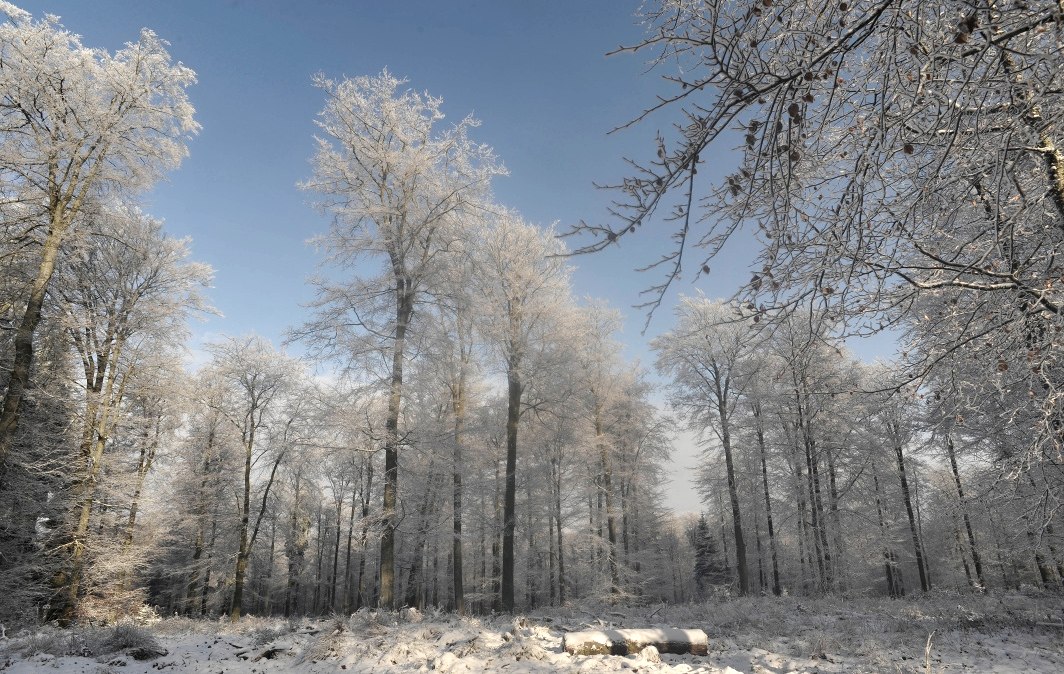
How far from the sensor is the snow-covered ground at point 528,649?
19.4 feet

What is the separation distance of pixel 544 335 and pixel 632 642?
938 cm

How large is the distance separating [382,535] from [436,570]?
870 inches

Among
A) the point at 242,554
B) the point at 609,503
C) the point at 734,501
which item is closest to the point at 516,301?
the point at 609,503

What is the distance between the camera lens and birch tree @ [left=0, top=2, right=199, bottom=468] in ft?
29.5

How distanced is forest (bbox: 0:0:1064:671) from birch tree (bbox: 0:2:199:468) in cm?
6

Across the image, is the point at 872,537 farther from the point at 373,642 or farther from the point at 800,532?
the point at 373,642

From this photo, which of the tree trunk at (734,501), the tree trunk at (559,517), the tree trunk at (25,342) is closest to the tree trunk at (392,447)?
the tree trunk at (25,342)

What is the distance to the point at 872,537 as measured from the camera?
16.8m

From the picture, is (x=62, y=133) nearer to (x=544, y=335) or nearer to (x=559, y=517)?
(x=544, y=335)

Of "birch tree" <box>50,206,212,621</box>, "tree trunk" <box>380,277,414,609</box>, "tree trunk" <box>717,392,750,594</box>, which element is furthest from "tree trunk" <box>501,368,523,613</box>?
"birch tree" <box>50,206,212,621</box>

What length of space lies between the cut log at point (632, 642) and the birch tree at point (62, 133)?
1041 cm

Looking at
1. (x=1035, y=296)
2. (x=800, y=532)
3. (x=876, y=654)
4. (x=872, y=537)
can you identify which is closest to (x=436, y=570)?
(x=800, y=532)

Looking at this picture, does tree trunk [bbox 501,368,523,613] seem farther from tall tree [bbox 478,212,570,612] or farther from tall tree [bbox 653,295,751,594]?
tall tree [bbox 653,295,751,594]

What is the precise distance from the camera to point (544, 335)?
14.9 metres
